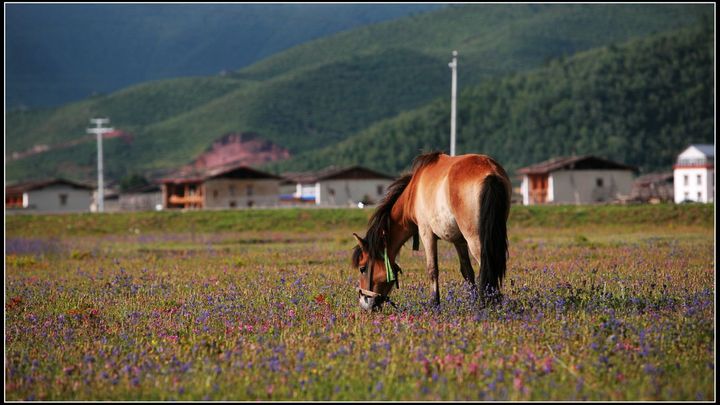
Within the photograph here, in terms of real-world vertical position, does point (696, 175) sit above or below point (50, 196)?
above

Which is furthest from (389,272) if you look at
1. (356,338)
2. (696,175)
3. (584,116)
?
(584,116)

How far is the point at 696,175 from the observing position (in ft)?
318

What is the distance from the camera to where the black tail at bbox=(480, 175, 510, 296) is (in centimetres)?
1225

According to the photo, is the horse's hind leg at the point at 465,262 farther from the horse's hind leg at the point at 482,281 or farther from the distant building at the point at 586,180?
the distant building at the point at 586,180

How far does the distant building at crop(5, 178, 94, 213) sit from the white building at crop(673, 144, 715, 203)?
65101 mm

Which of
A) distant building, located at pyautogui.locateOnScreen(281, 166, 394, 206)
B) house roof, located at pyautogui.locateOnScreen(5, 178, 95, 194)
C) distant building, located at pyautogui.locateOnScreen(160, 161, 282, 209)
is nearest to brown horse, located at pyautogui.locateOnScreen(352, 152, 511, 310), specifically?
Result: distant building, located at pyautogui.locateOnScreen(160, 161, 282, 209)

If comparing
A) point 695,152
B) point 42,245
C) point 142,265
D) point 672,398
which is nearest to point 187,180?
point 695,152

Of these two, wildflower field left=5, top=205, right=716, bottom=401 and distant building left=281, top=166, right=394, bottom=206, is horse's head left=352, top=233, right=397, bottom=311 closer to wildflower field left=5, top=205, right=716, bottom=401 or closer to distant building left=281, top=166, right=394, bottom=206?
wildflower field left=5, top=205, right=716, bottom=401

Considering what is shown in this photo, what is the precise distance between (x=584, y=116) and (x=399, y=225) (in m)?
142

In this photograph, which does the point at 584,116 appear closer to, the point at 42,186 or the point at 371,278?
the point at 42,186

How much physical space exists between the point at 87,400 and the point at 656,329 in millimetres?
6011

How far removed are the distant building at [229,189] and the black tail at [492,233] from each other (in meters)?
91.5

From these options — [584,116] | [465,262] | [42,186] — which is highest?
[584,116]

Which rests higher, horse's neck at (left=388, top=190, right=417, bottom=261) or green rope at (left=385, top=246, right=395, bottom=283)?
horse's neck at (left=388, top=190, right=417, bottom=261)
